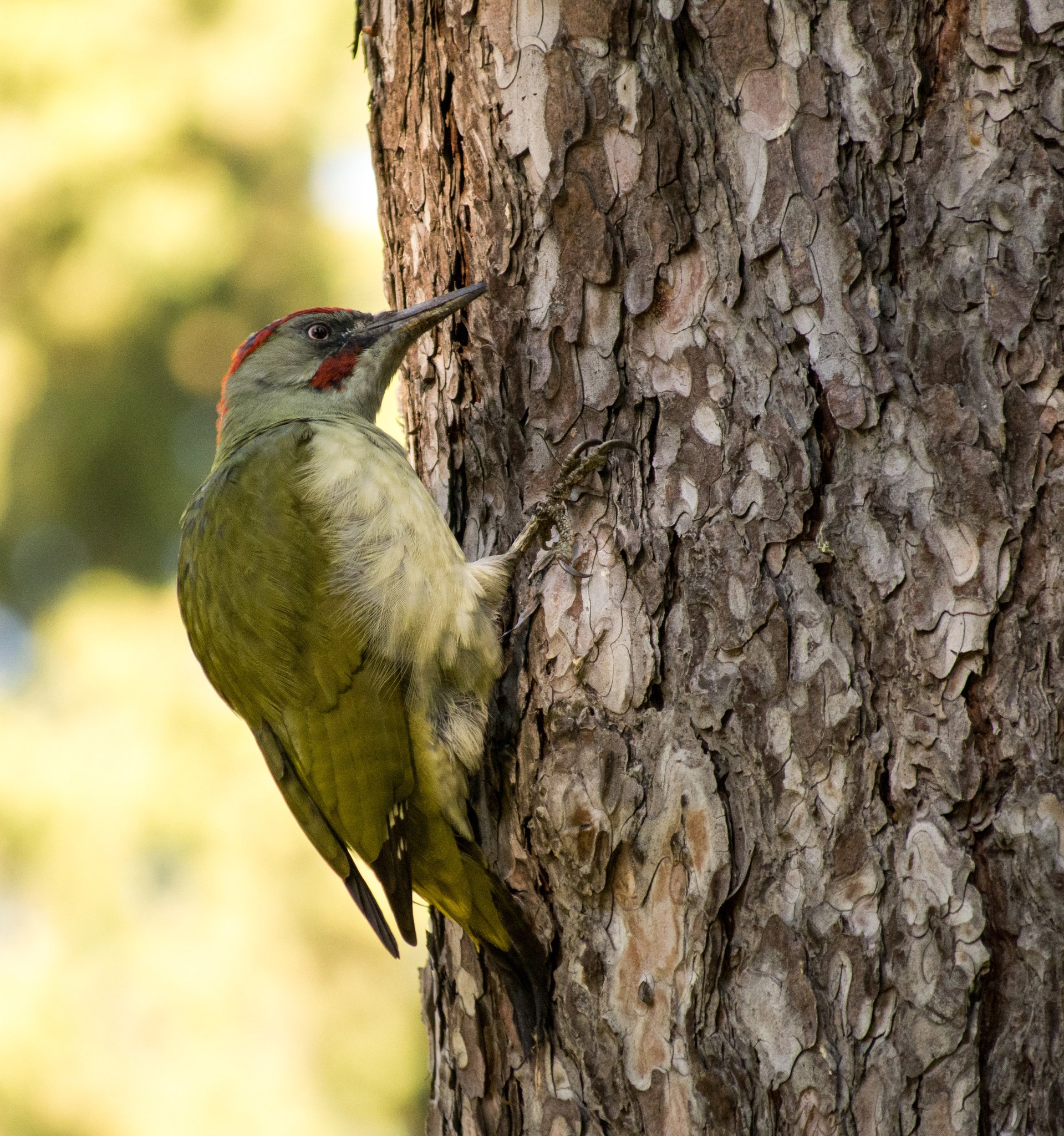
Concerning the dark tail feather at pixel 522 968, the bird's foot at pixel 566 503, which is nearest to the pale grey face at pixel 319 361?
the bird's foot at pixel 566 503

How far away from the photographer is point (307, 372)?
12.2ft

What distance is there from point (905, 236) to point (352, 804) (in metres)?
1.78

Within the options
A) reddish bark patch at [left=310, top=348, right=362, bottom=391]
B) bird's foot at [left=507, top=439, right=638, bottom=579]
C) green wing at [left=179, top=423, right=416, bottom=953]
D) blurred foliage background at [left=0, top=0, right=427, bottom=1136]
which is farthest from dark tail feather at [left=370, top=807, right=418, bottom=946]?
blurred foliage background at [left=0, top=0, right=427, bottom=1136]

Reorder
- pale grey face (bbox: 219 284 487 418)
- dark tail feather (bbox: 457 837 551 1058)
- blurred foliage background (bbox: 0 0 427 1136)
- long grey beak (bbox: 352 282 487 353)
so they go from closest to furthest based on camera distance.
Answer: dark tail feather (bbox: 457 837 551 1058) → long grey beak (bbox: 352 282 487 353) → pale grey face (bbox: 219 284 487 418) → blurred foliage background (bbox: 0 0 427 1136)

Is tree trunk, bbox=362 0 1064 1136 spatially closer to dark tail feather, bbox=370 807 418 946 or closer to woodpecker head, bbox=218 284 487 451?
dark tail feather, bbox=370 807 418 946

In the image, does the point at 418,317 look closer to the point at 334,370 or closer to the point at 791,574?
the point at 334,370

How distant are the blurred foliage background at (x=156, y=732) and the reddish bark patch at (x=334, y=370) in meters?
3.30

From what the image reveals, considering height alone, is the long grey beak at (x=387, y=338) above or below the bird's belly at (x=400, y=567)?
above

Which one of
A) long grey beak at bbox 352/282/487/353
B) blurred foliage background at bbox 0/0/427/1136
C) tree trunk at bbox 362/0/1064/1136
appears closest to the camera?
tree trunk at bbox 362/0/1064/1136

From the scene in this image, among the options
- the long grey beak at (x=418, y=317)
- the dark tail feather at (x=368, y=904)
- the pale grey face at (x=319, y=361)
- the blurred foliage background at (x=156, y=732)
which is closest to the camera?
the long grey beak at (x=418, y=317)

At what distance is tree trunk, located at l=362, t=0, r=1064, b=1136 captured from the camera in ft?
6.59

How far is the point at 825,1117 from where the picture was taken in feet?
6.63

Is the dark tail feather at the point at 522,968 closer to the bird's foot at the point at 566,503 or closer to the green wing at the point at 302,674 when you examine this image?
the green wing at the point at 302,674

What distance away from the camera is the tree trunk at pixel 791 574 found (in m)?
2.01
